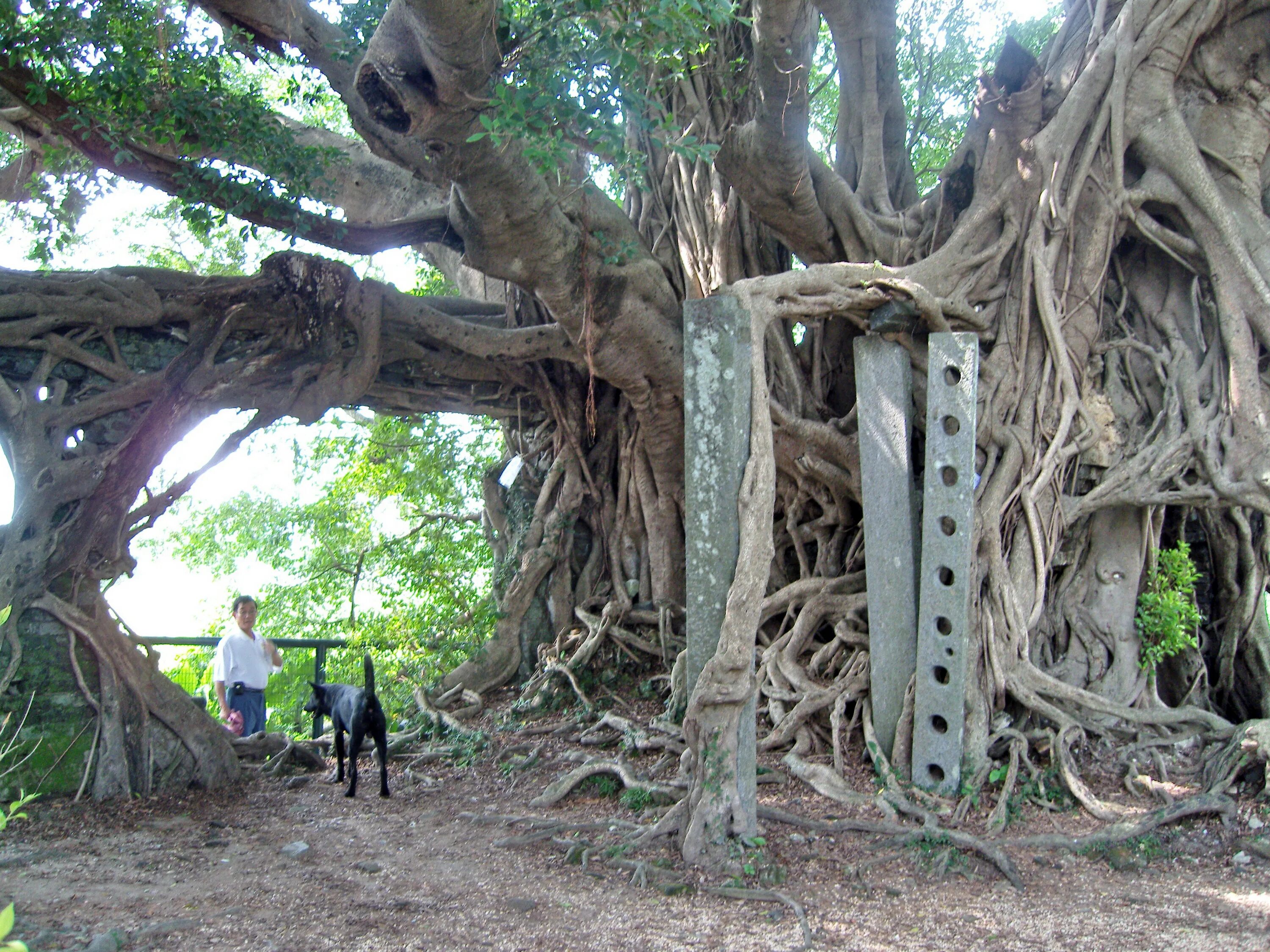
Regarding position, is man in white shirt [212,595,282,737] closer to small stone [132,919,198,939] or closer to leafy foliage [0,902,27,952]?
small stone [132,919,198,939]

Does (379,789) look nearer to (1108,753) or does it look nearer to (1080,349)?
(1108,753)

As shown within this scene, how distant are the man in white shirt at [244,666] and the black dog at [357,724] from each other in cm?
61

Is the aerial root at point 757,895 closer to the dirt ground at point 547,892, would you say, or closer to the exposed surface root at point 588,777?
the dirt ground at point 547,892

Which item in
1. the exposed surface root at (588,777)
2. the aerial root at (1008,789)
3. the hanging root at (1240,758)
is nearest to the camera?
the aerial root at (1008,789)

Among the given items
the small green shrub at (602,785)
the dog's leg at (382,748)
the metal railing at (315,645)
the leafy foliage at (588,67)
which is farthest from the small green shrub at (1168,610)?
the metal railing at (315,645)

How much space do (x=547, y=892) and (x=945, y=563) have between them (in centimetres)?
230

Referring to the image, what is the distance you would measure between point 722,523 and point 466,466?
6.60 meters

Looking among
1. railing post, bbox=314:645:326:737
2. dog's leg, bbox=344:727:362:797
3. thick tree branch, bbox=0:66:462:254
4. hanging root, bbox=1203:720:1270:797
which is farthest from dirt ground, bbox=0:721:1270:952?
thick tree branch, bbox=0:66:462:254

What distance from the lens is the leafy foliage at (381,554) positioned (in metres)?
8.13

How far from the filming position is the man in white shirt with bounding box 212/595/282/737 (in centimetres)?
579

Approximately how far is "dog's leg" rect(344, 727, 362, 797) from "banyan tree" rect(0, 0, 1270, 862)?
68cm

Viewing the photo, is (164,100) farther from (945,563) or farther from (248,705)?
(945,563)

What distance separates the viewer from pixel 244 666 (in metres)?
5.84

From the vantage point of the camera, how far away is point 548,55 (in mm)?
4133
